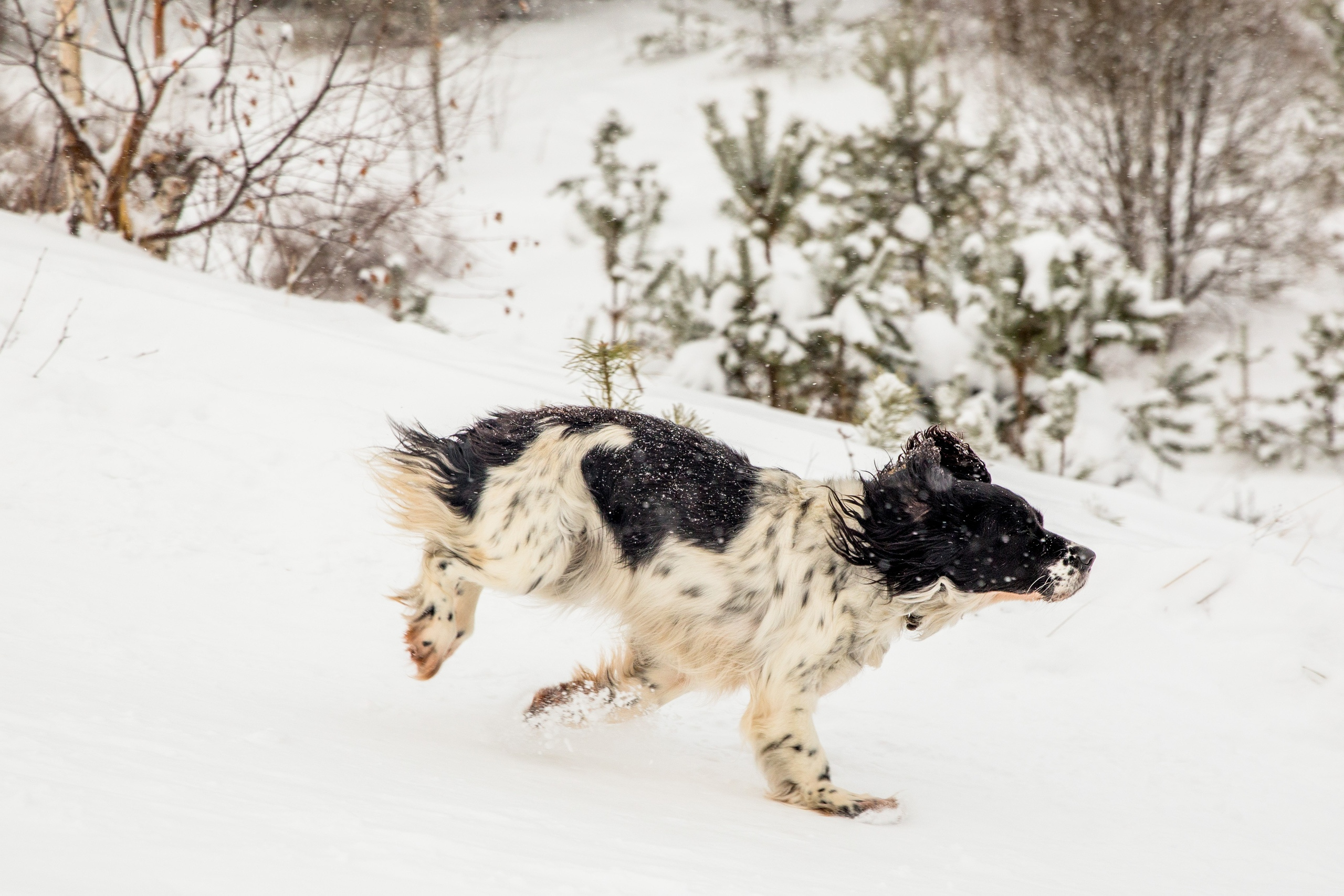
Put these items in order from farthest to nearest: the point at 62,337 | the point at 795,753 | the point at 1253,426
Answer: the point at 1253,426, the point at 62,337, the point at 795,753

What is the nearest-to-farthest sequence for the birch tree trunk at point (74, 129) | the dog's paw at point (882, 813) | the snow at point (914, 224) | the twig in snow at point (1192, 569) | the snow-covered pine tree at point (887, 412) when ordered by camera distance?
the dog's paw at point (882, 813) → the twig in snow at point (1192, 569) → the snow-covered pine tree at point (887, 412) → the birch tree trunk at point (74, 129) → the snow at point (914, 224)

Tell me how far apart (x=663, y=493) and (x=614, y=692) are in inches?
32.3

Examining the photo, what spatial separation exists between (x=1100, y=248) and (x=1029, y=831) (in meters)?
12.7

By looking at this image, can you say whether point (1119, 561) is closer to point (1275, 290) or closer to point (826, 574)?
point (826, 574)

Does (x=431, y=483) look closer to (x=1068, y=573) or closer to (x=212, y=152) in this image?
(x=1068, y=573)

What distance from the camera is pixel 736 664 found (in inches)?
130

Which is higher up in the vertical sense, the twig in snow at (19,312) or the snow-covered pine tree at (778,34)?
the snow-covered pine tree at (778,34)

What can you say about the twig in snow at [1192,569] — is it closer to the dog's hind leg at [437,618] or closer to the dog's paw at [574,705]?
the dog's paw at [574,705]

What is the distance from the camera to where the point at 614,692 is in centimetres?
362

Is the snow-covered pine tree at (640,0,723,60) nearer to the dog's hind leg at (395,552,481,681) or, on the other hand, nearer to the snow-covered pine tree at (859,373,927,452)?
the snow-covered pine tree at (859,373,927,452)

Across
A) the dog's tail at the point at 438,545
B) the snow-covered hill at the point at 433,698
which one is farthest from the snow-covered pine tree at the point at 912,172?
the dog's tail at the point at 438,545

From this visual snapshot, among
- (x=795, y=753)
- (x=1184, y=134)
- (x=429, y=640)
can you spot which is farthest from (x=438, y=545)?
(x=1184, y=134)

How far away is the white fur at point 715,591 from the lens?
314 cm

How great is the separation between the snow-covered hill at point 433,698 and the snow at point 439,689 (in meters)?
0.01
